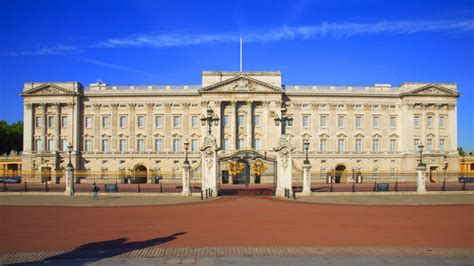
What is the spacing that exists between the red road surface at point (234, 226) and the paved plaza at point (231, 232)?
0.04 meters

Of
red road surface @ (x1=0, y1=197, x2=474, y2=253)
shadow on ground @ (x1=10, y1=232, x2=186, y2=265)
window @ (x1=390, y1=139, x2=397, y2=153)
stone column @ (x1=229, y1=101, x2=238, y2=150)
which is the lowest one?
red road surface @ (x1=0, y1=197, x2=474, y2=253)

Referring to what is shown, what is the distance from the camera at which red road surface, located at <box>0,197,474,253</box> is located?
1426cm

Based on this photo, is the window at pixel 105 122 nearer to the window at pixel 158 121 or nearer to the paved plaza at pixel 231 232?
the window at pixel 158 121

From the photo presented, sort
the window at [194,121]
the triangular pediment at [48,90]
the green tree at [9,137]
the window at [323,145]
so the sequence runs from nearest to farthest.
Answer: the triangular pediment at [48,90] → the window at [194,121] → the window at [323,145] → the green tree at [9,137]

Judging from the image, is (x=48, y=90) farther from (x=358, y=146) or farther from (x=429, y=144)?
(x=429, y=144)

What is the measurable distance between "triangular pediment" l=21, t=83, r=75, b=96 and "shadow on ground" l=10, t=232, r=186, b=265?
2224 inches

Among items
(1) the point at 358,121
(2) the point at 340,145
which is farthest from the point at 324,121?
(1) the point at 358,121

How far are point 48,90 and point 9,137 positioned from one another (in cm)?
3433

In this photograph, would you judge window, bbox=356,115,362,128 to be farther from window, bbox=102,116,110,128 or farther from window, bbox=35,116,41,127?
window, bbox=35,116,41,127

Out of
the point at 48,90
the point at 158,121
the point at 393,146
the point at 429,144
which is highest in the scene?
the point at 48,90

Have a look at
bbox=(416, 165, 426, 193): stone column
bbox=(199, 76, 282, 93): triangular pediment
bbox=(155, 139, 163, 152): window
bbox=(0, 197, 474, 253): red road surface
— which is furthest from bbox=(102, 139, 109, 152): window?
bbox=(416, 165, 426, 193): stone column

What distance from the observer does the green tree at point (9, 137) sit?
296 ft

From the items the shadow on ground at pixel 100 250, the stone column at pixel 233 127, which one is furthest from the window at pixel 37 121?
the shadow on ground at pixel 100 250

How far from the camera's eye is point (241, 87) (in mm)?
63906
